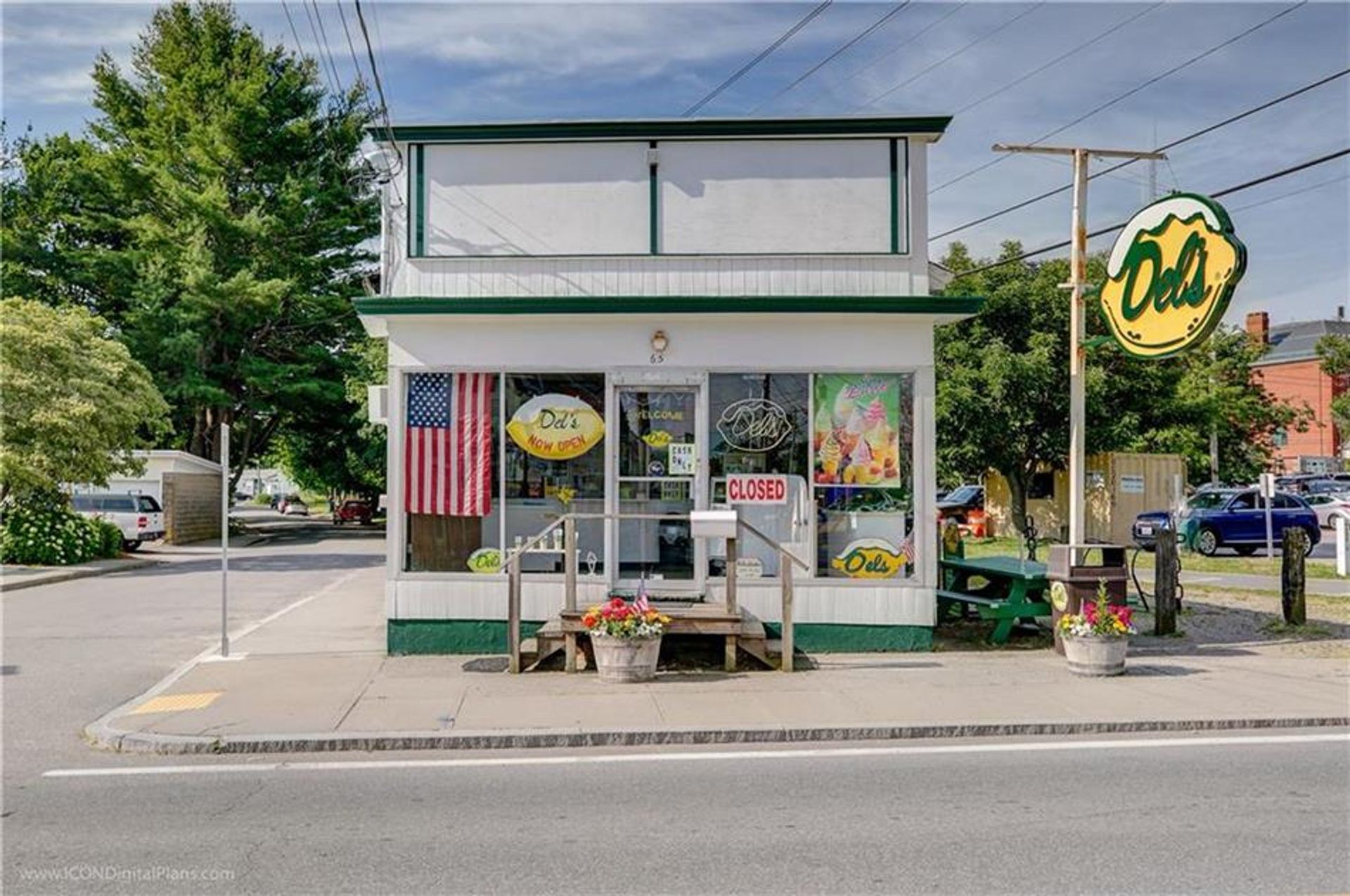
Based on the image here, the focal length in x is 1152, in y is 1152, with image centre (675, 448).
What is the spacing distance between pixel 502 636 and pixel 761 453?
3448mm

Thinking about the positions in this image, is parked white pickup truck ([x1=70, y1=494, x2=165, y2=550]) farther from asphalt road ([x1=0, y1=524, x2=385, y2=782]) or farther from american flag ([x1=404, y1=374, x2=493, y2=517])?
american flag ([x1=404, y1=374, x2=493, y2=517])

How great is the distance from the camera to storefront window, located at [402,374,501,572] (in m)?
12.6

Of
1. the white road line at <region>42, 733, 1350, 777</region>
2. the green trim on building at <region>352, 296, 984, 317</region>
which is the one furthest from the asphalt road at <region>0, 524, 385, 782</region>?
the green trim on building at <region>352, 296, 984, 317</region>

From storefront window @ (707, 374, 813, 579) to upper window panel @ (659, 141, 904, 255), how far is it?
152 cm

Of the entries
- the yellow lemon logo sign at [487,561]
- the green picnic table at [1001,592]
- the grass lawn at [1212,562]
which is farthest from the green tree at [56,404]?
the grass lawn at [1212,562]

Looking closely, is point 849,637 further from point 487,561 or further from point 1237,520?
point 1237,520

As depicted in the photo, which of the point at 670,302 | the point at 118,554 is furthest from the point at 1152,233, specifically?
the point at 118,554

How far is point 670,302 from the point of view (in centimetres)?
1223

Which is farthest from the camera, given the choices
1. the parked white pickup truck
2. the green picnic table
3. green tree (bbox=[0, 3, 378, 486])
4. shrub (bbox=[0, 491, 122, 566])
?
green tree (bbox=[0, 3, 378, 486])

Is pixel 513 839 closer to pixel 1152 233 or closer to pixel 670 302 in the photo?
pixel 670 302

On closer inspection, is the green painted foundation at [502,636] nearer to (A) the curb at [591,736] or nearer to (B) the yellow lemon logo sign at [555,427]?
(B) the yellow lemon logo sign at [555,427]

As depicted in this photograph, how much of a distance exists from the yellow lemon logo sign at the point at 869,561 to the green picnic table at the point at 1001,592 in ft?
4.64

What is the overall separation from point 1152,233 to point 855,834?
8387mm

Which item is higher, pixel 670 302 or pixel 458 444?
pixel 670 302
